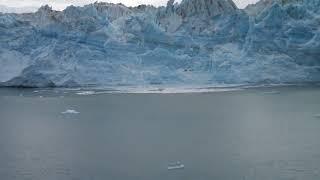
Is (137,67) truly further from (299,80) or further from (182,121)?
(182,121)

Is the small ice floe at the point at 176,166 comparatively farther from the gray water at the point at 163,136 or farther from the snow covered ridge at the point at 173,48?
the snow covered ridge at the point at 173,48

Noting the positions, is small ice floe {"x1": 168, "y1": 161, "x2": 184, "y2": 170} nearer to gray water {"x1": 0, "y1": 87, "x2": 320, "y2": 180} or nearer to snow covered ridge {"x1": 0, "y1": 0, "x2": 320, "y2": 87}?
gray water {"x1": 0, "y1": 87, "x2": 320, "y2": 180}

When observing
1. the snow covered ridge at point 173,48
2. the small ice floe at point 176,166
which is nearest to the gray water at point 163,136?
the small ice floe at point 176,166

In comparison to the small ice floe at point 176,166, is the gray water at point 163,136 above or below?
below

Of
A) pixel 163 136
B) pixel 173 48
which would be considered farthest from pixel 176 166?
pixel 173 48

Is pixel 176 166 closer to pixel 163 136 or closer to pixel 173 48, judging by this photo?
pixel 163 136

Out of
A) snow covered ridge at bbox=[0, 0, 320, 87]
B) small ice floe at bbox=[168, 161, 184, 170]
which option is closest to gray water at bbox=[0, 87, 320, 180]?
small ice floe at bbox=[168, 161, 184, 170]
